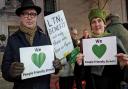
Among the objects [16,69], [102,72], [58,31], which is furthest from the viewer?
[58,31]

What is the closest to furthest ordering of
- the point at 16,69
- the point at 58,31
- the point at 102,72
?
1. the point at 16,69
2. the point at 102,72
3. the point at 58,31

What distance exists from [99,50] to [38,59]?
0.61m

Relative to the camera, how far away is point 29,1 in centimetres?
375

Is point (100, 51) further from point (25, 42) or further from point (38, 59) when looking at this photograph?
point (25, 42)

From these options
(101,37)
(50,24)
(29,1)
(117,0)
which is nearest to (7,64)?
(29,1)

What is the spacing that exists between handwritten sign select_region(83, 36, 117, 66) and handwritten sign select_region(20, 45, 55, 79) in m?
0.36

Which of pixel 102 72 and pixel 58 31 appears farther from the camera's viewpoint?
pixel 58 31

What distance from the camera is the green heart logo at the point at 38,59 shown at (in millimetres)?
3650

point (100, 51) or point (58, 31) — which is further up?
point (58, 31)

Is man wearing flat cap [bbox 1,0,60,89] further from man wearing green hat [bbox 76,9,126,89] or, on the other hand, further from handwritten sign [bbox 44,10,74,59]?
handwritten sign [bbox 44,10,74,59]

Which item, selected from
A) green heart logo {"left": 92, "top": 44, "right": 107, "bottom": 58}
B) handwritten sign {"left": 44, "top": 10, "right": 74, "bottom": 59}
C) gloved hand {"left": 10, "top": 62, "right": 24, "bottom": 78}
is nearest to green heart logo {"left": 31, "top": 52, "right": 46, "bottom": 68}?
gloved hand {"left": 10, "top": 62, "right": 24, "bottom": 78}

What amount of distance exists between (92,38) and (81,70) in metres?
0.34

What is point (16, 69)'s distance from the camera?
3.41 metres

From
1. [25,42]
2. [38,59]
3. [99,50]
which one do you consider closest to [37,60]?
[38,59]
